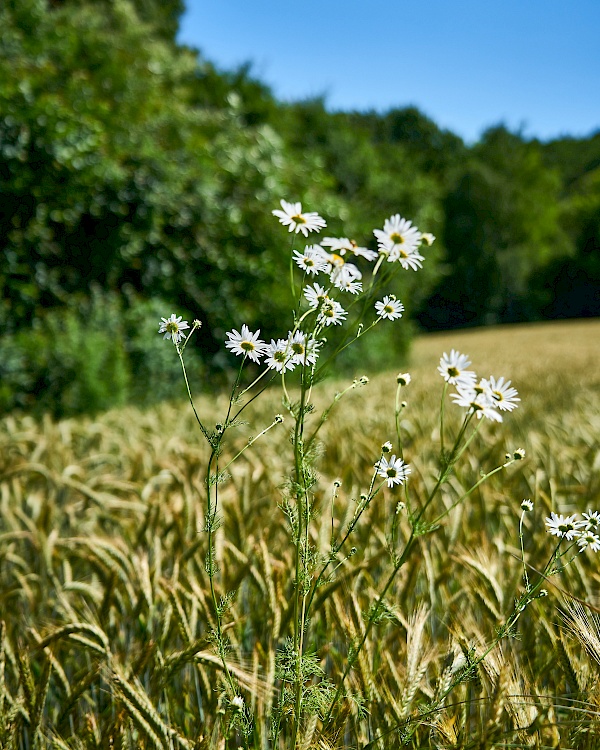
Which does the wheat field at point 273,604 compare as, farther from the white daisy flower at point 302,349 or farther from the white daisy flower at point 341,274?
the white daisy flower at point 341,274

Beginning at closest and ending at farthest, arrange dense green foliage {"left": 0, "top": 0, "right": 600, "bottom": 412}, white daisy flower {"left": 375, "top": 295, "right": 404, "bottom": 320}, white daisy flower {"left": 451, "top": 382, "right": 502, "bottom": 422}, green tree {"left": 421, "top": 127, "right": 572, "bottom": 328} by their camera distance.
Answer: white daisy flower {"left": 451, "top": 382, "right": 502, "bottom": 422} < white daisy flower {"left": 375, "top": 295, "right": 404, "bottom": 320} < dense green foliage {"left": 0, "top": 0, "right": 600, "bottom": 412} < green tree {"left": 421, "top": 127, "right": 572, "bottom": 328}

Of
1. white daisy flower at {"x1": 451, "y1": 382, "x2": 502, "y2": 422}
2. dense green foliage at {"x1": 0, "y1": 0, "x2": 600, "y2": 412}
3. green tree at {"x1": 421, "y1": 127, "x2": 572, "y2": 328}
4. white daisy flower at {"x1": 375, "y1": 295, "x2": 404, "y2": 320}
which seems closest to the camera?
white daisy flower at {"x1": 451, "y1": 382, "x2": 502, "y2": 422}

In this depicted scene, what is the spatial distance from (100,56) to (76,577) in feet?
34.9

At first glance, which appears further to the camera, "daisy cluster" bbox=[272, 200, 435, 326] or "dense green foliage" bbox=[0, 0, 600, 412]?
"dense green foliage" bbox=[0, 0, 600, 412]

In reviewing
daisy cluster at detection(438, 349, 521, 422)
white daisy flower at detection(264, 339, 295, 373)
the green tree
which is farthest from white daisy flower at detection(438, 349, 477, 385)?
the green tree

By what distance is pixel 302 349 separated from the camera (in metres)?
1.00

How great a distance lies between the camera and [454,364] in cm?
94

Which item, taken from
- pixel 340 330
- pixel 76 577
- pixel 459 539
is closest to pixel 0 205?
pixel 340 330

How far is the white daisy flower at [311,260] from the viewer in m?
0.95

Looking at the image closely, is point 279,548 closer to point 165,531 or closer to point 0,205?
point 165,531

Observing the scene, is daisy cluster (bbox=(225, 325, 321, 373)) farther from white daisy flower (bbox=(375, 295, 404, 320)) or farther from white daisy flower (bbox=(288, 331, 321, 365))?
white daisy flower (bbox=(375, 295, 404, 320))

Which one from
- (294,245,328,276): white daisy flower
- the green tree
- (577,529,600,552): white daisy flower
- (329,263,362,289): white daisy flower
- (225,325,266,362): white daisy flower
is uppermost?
the green tree

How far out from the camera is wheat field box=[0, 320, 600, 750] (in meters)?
1.05

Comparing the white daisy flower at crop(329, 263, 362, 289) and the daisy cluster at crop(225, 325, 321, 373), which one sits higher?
the white daisy flower at crop(329, 263, 362, 289)
